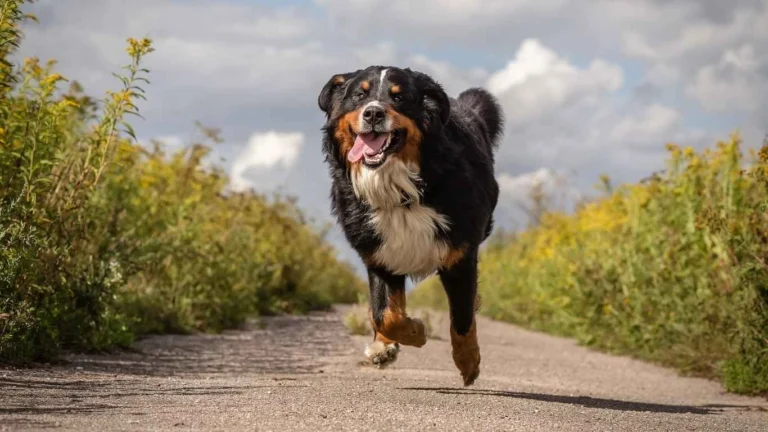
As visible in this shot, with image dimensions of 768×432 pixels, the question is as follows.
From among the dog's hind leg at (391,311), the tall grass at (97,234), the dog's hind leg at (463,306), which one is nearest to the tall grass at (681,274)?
the dog's hind leg at (463,306)

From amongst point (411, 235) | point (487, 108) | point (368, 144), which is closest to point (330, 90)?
point (368, 144)

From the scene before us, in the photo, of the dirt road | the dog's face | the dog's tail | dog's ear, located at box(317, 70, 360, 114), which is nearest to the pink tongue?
the dog's face

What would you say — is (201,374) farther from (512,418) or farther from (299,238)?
(299,238)

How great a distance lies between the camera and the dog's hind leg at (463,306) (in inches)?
238

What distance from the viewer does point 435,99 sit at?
18.9ft

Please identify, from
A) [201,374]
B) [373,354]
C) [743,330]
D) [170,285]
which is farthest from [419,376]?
[170,285]

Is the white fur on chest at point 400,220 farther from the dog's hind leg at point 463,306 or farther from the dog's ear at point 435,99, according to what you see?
the dog's ear at point 435,99

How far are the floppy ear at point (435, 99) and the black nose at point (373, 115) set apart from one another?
408 millimetres

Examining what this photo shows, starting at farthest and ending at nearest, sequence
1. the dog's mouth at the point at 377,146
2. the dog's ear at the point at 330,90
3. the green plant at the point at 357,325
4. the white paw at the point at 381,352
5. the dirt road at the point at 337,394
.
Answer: the green plant at the point at 357,325 < the white paw at the point at 381,352 < the dog's ear at the point at 330,90 < the dog's mouth at the point at 377,146 < the dirt road at the point at 337,394

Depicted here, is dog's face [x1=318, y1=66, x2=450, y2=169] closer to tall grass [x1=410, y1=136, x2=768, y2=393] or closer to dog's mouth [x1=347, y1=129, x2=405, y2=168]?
dog's mouth [x1=347, y1=129, x2=405, y2=168]

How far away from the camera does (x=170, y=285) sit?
10781 millimetres

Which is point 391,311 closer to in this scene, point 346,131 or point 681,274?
point 346,131

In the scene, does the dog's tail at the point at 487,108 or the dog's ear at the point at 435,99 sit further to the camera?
the dog's tail at the point at 487,108

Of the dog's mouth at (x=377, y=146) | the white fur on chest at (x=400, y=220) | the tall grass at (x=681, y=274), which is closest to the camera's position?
the dog's mouth at (x=377, y=146)
